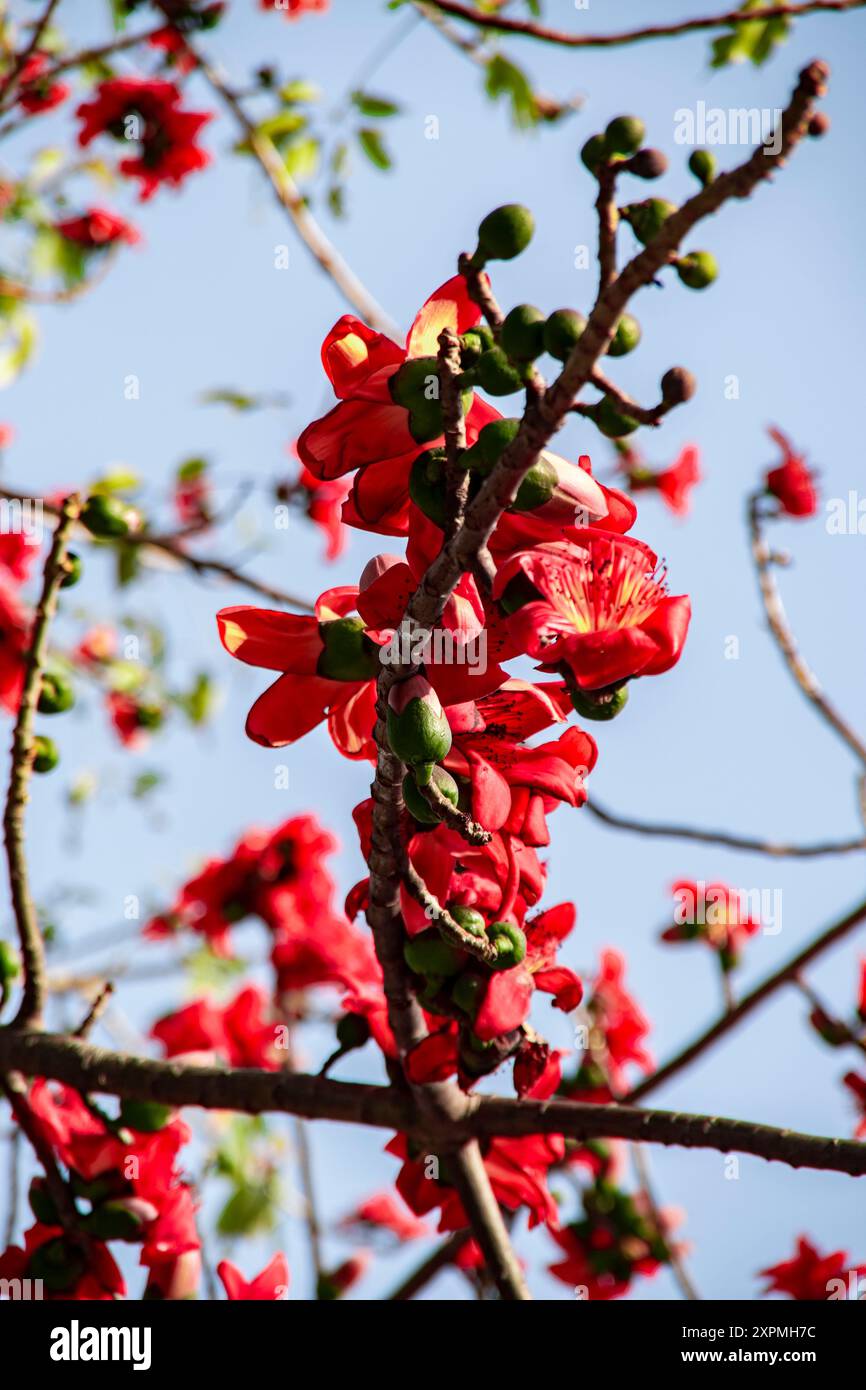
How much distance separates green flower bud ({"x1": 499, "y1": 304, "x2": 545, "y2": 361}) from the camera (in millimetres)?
898

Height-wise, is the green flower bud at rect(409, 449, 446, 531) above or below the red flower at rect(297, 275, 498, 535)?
below

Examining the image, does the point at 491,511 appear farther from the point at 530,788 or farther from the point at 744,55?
the point at 744,55

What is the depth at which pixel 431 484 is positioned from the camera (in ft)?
3.26

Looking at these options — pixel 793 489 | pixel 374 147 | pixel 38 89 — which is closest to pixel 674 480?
pixel 793 489

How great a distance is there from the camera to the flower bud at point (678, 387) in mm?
825

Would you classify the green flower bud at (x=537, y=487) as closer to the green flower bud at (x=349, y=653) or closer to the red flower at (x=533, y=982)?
the green flower bud at (x=349, y=653)

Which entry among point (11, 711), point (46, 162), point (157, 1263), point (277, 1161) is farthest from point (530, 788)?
point (46, 162)

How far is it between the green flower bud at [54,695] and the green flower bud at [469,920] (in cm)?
73

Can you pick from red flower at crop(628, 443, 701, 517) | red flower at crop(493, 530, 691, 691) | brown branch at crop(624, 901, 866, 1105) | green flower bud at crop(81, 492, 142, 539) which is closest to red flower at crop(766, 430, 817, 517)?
red flower at crop(628, 443, 701, 517)

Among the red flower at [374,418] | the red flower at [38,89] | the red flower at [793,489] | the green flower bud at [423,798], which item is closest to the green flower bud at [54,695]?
the red flower at [374,418]

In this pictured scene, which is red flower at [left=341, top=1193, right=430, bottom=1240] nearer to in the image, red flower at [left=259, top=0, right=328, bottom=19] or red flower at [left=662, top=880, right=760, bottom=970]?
red flower at [left=662, top=880, right=760, bottom=970]

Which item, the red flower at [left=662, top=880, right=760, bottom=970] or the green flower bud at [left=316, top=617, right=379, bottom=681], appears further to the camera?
the red flower at [left=662, top=880, right=760, bottom=970]

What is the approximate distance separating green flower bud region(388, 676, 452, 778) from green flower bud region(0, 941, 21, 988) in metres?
0.87
